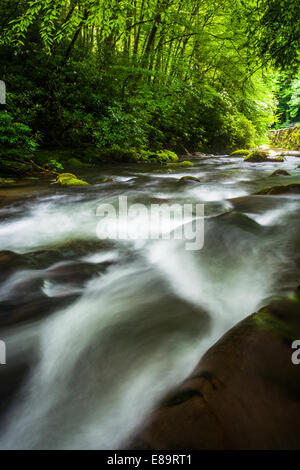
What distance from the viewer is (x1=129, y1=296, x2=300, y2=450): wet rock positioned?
0.87 meters

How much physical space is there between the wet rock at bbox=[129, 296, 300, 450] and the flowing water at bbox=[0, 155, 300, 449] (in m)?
0.17

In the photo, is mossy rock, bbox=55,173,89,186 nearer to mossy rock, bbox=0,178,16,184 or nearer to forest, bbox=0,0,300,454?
forest, bbox=0,0,300,454

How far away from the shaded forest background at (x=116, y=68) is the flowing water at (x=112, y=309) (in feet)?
10.3

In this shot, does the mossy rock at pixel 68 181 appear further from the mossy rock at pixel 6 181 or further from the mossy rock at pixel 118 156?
the mossy rock at pixel 118 156

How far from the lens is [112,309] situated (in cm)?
191

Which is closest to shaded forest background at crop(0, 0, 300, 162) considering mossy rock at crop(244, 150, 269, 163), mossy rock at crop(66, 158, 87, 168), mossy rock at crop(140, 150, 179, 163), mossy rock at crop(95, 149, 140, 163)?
mossy rock at crop(95, 149, 140, 163)

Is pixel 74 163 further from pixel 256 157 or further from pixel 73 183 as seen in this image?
pixel 256 157

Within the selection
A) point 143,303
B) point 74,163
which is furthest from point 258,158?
point 143,303

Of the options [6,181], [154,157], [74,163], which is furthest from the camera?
[154,157]

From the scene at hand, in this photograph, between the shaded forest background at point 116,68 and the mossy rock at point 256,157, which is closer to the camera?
the shaded forest background at point 116,68

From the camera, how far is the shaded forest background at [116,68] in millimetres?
4793

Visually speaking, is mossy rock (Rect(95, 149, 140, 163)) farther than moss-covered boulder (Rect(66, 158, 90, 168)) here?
Yes

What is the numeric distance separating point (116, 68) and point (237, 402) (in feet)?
30.3

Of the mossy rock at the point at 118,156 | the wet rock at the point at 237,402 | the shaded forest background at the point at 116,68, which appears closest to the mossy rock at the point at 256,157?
the shaded forest background at the point at 116,68
